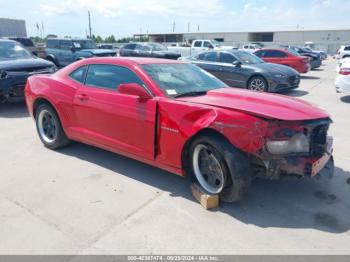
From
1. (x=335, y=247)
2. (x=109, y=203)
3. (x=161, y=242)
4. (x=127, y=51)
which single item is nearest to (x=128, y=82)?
(x=109, y=203)

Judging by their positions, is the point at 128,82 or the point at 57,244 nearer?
the point at 57,244

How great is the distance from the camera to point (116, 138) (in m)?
4.16

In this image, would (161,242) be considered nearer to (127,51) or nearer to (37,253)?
(37,253)

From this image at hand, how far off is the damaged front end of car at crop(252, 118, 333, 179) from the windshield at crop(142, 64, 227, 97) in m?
1.26

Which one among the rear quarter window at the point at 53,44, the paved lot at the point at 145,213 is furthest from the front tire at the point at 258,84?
the rear quarter window at the point at 53,44

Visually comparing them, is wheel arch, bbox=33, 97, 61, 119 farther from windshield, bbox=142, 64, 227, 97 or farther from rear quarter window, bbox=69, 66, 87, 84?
windshield, bbox=142, 64, 227, 97

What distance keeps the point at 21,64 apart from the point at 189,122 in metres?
6.67

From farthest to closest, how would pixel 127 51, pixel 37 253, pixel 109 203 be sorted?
pixel 127 51 → pixel 109 203 → pixel 37 253

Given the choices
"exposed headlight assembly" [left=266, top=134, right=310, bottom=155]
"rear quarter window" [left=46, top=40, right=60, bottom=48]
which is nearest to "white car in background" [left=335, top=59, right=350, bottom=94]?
"exposed headlight assembly" [left=266, top=134, right=310, bottom=155]

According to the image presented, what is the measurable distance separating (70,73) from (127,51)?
17.3 meters

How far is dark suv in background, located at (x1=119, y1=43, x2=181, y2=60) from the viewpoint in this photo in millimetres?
20406

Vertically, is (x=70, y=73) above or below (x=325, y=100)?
above

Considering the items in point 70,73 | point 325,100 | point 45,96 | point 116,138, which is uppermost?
point 70,73

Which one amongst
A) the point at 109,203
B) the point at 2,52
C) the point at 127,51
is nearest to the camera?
the point at 109,203
